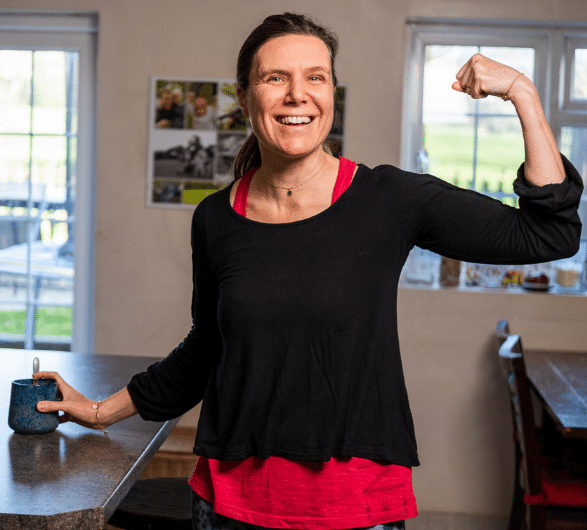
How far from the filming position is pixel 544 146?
2.98 feet

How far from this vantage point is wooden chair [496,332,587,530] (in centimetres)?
227

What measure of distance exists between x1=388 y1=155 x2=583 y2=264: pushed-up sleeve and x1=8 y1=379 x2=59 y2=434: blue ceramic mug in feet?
2.67

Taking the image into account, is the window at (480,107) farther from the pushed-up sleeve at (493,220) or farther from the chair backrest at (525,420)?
the pushed-up sleeve at (493,220)

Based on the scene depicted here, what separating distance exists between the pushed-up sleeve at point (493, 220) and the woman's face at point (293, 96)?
0.54 ft

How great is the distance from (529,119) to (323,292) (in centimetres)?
36

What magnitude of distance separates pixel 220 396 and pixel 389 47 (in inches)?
96.4

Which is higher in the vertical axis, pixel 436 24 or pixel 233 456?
pixel 436 24

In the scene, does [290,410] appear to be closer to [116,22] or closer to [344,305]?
[344,305]

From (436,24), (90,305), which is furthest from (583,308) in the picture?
(90,305)

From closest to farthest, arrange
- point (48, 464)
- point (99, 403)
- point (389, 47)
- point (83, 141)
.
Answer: point (48, 464) → point (99, 403) → point (389, 47) → point (83, 141)

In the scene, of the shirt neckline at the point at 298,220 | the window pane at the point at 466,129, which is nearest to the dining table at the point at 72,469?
the shirt neckline at the point at 298,220

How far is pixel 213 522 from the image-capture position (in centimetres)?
107

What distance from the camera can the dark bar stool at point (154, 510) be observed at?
1.70m

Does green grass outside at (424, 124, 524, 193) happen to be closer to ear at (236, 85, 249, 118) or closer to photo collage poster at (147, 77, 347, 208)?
photo collage poster at (147, 77, 347, 208)
